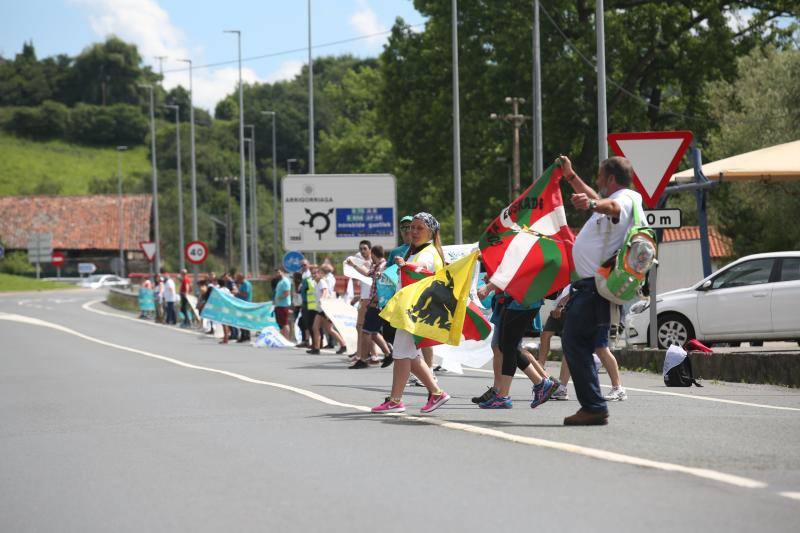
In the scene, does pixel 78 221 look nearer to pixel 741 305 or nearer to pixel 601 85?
pixel 601 85

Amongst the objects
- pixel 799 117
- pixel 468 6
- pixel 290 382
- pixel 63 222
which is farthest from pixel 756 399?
pixel 63 222

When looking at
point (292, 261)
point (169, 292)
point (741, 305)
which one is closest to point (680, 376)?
point (741, 305)

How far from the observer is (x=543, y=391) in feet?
37.4

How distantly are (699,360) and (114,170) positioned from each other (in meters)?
152

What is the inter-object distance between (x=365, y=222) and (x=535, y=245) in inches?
952

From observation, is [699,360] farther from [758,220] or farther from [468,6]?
[468,6]

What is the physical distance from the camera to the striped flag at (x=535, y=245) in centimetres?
1138

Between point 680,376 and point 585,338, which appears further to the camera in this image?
point 680,376

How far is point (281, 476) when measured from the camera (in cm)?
765

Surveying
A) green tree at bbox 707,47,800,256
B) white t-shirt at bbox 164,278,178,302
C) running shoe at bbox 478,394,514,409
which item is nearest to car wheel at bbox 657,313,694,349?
running shoe at bbox 478,394,514,409

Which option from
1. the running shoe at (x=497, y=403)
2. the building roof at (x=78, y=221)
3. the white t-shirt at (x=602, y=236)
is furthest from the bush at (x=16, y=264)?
the white t-shirt at (x=602, y=236)

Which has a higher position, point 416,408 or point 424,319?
point 424,319

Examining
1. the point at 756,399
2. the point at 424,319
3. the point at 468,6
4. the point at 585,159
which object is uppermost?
the point at 468,6

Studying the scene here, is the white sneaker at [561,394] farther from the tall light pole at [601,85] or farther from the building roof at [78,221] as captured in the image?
the building roof at [78,221]
